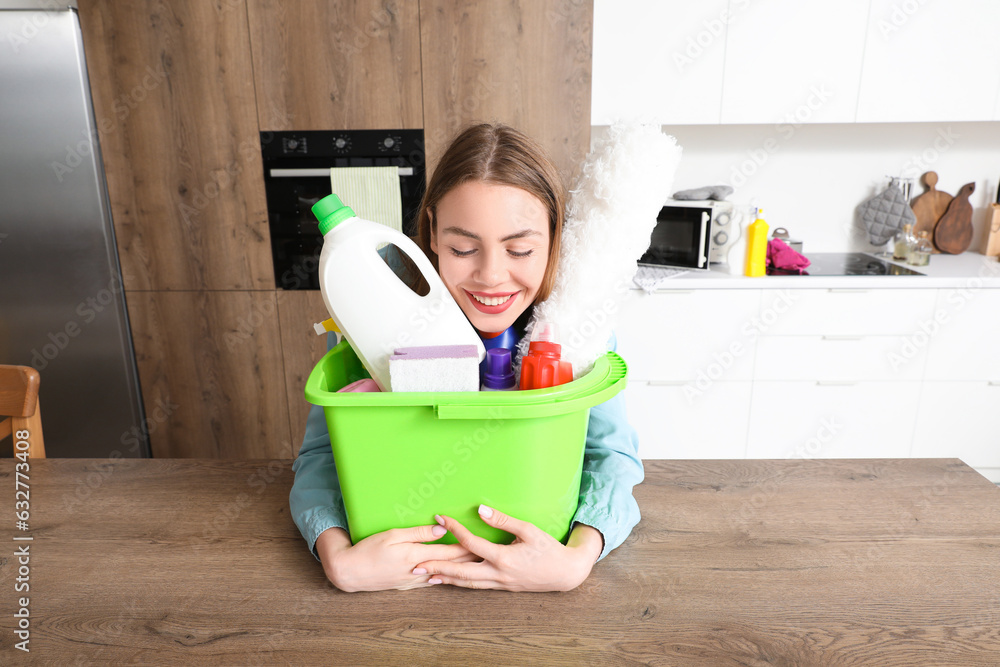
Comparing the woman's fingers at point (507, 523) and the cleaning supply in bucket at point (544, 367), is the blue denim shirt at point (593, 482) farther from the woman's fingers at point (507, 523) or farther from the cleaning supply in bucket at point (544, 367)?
the cleaning supply in bucket at point (544, 367)

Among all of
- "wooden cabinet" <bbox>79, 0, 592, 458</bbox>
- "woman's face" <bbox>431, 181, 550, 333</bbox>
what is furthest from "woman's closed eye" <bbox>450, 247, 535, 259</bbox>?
"wooden cabinet" <bbox>79, 0, 592, 458</bbox>

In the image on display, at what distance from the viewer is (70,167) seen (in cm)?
206

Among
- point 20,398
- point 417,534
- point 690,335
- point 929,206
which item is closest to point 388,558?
point 417,534

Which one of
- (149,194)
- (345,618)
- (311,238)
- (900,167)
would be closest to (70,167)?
(149,194)

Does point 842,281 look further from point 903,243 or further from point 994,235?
point 994,235

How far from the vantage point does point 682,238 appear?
2.30 metres

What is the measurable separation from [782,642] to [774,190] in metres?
2.37

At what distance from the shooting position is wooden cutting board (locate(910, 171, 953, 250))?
2.54 meters

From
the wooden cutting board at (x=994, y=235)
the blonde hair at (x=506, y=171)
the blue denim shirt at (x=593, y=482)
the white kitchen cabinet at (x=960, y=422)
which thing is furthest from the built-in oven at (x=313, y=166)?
the wooden cutting board at (x=994, y=235)

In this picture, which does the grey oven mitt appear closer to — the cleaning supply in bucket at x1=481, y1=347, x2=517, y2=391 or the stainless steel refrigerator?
the cleaning supply in bucket at x1=481, y1=347, x2=517, y2=391

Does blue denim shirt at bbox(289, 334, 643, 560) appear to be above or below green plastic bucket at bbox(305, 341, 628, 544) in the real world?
below

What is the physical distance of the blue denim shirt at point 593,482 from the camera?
72 cm

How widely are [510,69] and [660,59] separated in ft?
1.79

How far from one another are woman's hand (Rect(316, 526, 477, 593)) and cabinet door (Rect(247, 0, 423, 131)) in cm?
166
